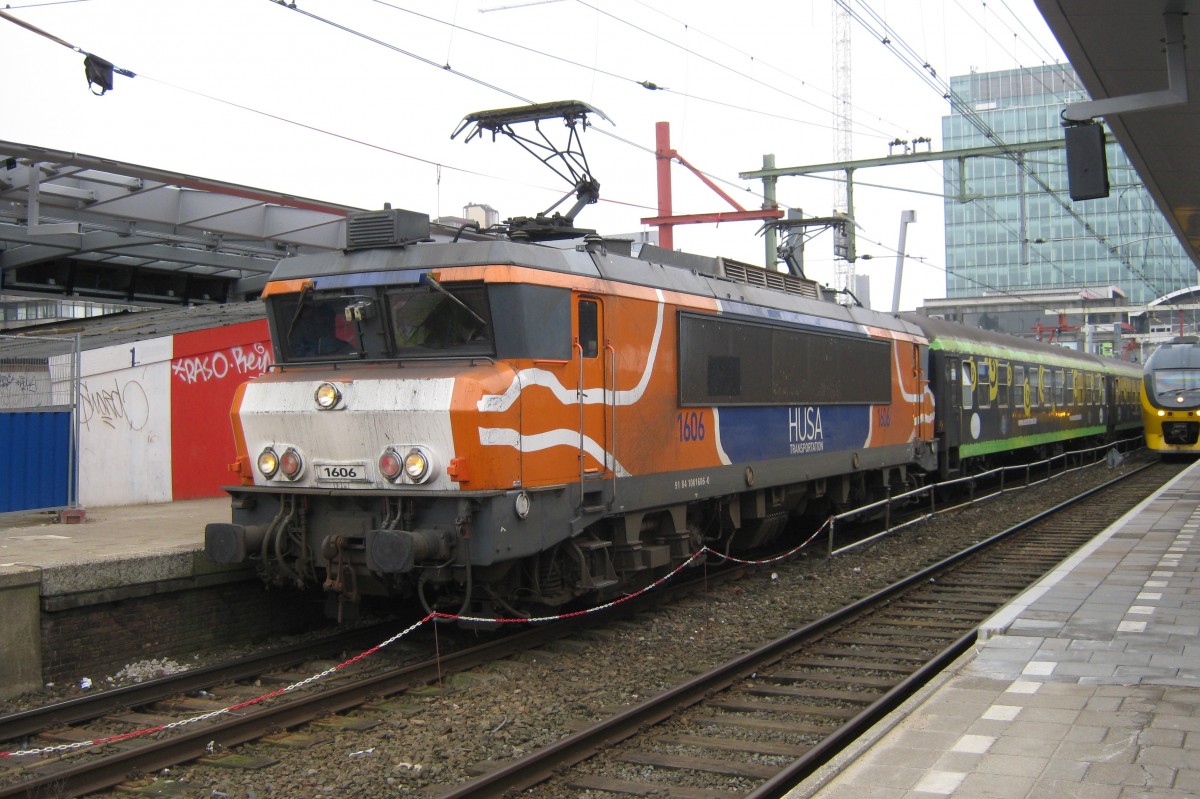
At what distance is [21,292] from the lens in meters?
17.0

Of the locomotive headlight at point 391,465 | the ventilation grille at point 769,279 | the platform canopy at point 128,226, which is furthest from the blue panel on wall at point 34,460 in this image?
the ventilation grille at point 769,279

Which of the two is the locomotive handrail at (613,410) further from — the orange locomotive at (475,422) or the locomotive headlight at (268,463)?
the locomotive headlight at (268,463)

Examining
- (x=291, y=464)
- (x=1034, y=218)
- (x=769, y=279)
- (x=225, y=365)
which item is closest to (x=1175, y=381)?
(x=769, y=279)

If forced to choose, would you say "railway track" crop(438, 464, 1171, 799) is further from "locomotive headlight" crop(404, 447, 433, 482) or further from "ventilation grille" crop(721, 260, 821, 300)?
"ventilation grille" crop(721, 260, 821, 300)

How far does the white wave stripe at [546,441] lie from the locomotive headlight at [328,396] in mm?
1330

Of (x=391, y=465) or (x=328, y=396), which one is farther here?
(x=328, y=396)

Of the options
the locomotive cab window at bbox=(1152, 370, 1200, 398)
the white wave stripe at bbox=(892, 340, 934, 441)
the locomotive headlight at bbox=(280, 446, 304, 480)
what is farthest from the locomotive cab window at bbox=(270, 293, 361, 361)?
the locomotive cab window at bbox=(1152, 370, 1200, 398)

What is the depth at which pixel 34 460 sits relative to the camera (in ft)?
37.1

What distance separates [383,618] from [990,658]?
545 cm

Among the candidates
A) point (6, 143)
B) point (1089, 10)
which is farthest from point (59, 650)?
point (1089, 10)

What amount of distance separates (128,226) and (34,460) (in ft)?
14.3

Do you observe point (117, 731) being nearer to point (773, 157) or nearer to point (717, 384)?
point (717, 384)

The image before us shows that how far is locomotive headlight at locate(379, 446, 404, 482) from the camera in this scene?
26.6 ft

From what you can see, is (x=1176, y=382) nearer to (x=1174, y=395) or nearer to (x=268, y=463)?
(x=1174, y=395)
